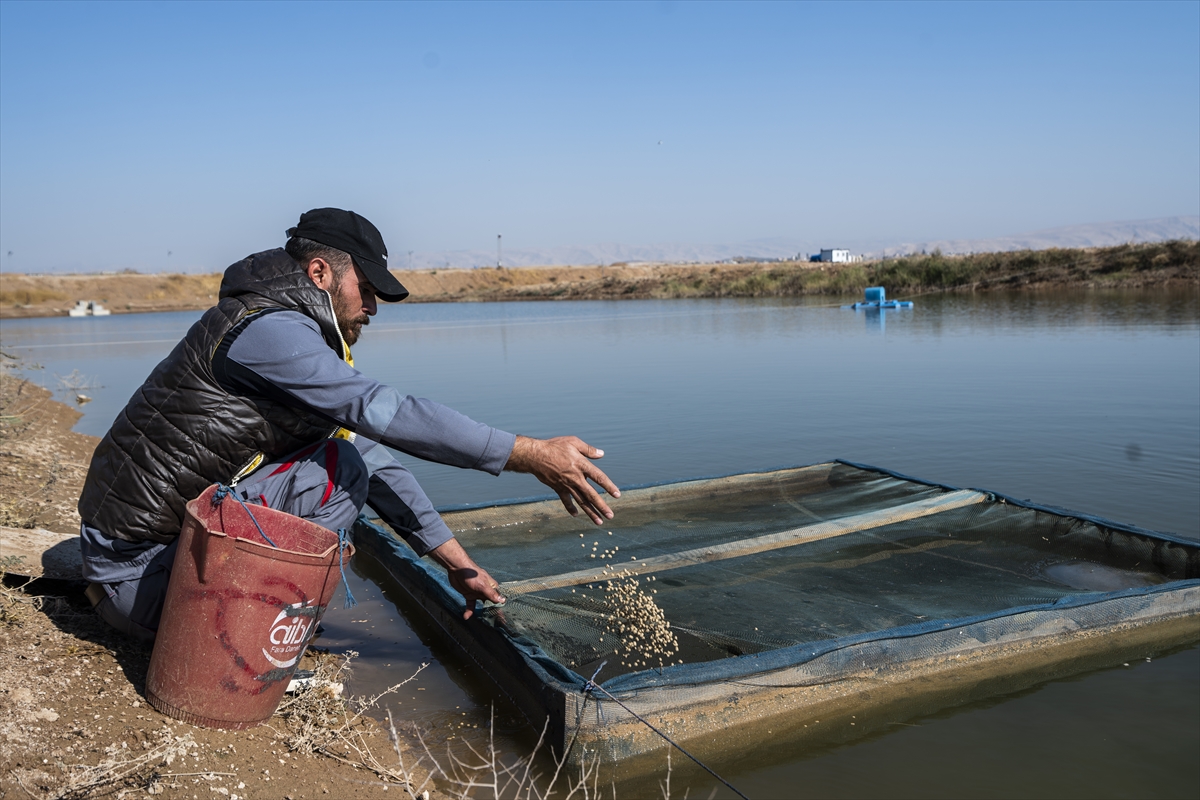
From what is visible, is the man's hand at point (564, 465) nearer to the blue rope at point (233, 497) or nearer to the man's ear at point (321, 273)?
the blue rope at point (233, 497)

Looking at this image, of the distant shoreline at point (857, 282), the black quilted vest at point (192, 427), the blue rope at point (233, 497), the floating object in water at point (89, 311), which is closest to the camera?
the blue rope at point (233, 497)

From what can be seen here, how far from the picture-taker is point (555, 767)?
2801mm

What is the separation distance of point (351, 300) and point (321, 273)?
0.38ft

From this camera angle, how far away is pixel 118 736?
7.77 feet

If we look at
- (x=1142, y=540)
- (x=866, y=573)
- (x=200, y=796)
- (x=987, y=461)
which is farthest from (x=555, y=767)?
(x=987, y=461)

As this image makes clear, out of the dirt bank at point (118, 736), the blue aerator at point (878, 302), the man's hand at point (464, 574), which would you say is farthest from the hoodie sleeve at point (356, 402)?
the blue aerator at point (878, 302)

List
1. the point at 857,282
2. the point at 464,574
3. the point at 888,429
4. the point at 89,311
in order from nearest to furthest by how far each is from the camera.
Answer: the point at 464,574 < the point at 888,429 < the point at 857,282 < the point at 89,311

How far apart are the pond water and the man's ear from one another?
1.58 metres

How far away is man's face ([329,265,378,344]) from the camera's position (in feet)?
8.71

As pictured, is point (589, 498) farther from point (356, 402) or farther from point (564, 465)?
point (356, 402)

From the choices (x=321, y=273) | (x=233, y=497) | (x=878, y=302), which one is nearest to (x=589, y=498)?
(x=233, y=497)

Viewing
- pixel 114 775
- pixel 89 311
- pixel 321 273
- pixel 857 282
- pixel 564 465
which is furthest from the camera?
pixel 89 311

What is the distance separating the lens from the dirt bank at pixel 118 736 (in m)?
2.19

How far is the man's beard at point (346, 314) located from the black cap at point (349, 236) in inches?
3.5
